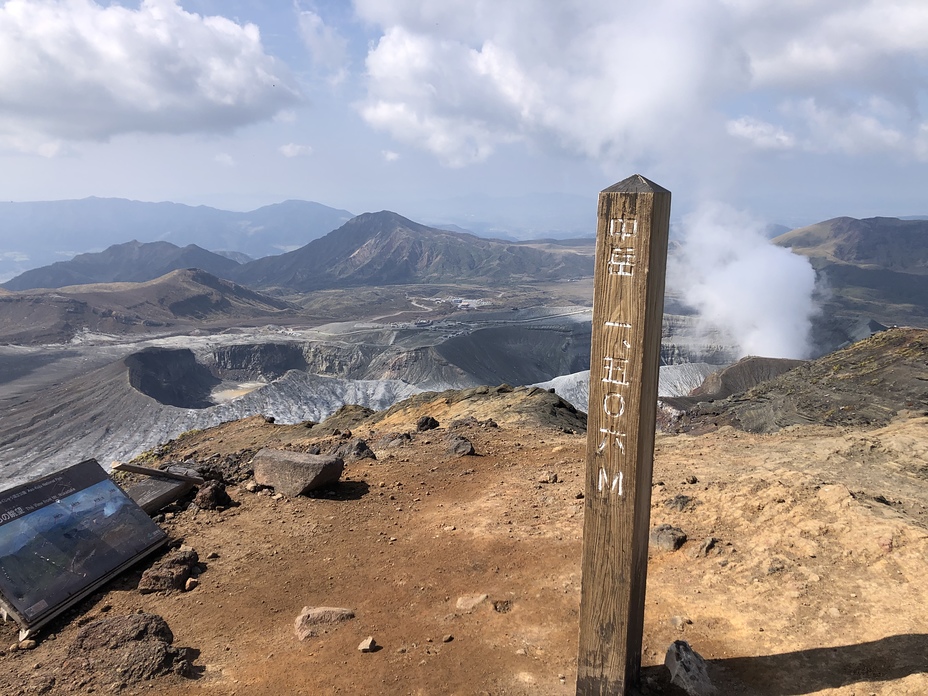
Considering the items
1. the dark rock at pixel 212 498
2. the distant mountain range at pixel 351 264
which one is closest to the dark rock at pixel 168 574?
the dark rock at pixel 212 498

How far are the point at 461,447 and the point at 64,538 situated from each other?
5.83 m

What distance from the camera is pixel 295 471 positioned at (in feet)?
28.6

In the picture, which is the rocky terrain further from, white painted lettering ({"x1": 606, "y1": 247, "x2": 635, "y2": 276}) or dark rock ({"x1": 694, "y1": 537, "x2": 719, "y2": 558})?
white painted lettering ({"x1": 606, "y1": 247, "x2": 635, "y2": 276})

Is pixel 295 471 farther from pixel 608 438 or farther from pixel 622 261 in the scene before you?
pixel 622 261

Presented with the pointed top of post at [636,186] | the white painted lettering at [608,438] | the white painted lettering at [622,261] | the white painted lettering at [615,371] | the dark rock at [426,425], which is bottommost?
the dark rock at [426,425]

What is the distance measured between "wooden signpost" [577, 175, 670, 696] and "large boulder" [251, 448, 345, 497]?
5451mm

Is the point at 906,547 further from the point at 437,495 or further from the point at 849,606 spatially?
the point at 437,495

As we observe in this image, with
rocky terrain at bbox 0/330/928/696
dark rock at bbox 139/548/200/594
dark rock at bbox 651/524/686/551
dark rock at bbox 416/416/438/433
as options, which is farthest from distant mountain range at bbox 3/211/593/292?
dark rock at bbox 651/524/686/551

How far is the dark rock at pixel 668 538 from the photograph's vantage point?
6473mm

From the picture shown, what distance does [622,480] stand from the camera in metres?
3.66

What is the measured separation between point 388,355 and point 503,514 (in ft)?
178

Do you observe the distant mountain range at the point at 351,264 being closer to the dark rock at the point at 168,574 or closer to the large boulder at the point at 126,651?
the dark rock at the point at 168,574

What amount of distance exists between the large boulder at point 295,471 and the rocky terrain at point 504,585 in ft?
0.53

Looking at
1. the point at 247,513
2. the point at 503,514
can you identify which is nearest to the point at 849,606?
the point at 503,514
